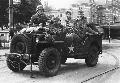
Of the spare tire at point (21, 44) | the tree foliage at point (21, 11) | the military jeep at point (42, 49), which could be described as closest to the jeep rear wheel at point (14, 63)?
the military jeep at point (42, 49)

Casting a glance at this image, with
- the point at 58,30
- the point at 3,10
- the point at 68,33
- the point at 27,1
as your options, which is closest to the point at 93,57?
the point at 68,33

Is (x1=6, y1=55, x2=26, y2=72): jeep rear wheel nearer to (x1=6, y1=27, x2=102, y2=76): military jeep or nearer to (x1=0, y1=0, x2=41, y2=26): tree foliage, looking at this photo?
(x1=6, y1=27, x2=102, y2=76): military jeep

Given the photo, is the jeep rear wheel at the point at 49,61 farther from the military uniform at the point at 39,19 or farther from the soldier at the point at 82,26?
the soldier at the point at 82,26

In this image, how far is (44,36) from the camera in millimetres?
9977

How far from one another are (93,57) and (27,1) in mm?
16488

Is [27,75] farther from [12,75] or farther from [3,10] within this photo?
[3,10]

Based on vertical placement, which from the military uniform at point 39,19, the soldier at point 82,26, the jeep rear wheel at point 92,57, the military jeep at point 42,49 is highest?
the military uniform at point 39,19

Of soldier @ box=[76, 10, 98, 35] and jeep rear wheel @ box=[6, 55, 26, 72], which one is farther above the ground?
soldier @ box=[76, 10, 98, 35]

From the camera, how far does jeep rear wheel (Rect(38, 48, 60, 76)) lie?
31.5 ft

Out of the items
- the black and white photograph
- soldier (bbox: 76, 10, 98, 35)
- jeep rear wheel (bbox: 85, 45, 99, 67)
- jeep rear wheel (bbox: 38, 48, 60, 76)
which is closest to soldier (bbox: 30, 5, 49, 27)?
the black and white photograph

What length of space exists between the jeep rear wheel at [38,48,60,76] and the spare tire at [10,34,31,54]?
1.89 ft

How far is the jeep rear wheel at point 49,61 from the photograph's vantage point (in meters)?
9.60

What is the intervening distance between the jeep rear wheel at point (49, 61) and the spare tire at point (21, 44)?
22.7 inches

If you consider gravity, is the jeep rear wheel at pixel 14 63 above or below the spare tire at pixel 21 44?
below
